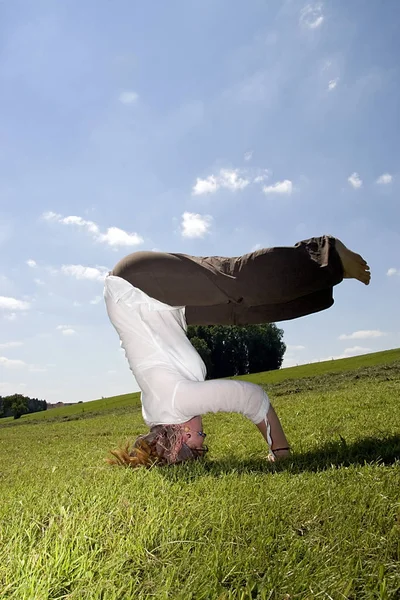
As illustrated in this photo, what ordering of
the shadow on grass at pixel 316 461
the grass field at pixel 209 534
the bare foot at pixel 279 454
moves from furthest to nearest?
the bare foot at pixel 279 454 < the shadow on grass at pixel 316 461 < the grass field at pixel 209 534

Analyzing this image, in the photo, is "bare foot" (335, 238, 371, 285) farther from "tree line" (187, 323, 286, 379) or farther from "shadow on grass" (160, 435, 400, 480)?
"tree line" (187, 323, 286, 379)

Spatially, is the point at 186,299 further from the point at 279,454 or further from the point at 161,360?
the point at 279,454

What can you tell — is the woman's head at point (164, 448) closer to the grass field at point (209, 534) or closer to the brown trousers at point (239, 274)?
the grass field at point (209, 534)

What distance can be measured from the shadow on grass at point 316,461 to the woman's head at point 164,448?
0.13 m

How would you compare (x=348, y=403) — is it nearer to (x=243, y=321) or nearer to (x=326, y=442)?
(x=326, y=442)

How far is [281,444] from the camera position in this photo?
4.02 meters

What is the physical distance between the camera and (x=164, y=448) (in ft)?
13.2

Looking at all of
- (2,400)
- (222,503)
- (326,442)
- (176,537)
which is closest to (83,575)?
(176,537)

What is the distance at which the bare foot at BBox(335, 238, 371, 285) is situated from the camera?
3891mm

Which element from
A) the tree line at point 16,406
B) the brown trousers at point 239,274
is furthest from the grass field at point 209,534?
the tree line at point 16,406

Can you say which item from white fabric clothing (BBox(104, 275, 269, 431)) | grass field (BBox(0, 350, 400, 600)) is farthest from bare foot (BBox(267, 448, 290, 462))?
white fabric clothing (BBox(104, 275, 269, 431))

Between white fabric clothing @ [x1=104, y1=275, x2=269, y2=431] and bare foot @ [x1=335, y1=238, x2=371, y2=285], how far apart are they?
3.79 feet

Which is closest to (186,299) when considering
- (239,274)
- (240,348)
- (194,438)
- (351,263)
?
(239,274)

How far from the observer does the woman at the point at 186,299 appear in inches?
148
